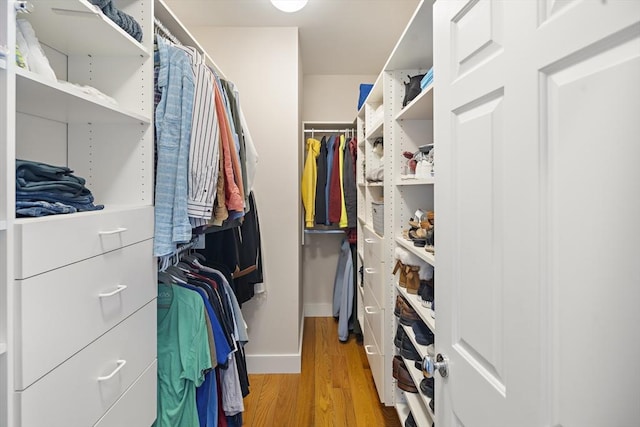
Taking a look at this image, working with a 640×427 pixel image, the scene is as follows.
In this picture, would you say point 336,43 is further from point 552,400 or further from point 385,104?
point 552,400

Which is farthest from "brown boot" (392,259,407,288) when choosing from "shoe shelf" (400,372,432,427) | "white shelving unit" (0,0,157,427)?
"white shelving unit" (0,0,157,427)

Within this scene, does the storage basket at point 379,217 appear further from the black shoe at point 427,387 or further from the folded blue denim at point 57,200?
the folded blue denim at point 57,200

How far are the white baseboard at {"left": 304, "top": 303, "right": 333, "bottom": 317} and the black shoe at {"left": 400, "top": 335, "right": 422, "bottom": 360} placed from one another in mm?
2012

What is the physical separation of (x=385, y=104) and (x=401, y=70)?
7.5 inches

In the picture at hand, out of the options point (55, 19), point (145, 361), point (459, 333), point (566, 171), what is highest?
point (55, 19)

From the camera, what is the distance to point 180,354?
1.29 metres

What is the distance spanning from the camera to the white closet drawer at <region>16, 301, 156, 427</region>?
679 millimetres

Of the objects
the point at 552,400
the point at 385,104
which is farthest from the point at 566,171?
the point at 385,104

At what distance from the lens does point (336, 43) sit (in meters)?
2.70

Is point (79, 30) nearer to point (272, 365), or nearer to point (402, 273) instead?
point (402, 273)

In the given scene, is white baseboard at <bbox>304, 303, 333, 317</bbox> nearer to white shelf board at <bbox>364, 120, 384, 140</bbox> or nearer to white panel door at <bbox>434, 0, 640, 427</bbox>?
white shelf board at <bbox>364, 120, 384, 140</bbox>

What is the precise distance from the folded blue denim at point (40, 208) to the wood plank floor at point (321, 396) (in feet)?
5.36

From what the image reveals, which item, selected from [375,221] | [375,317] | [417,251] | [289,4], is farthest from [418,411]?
[289,4]

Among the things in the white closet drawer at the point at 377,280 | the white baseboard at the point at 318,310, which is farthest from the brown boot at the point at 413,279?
the white baseboard at the point at 318,310
